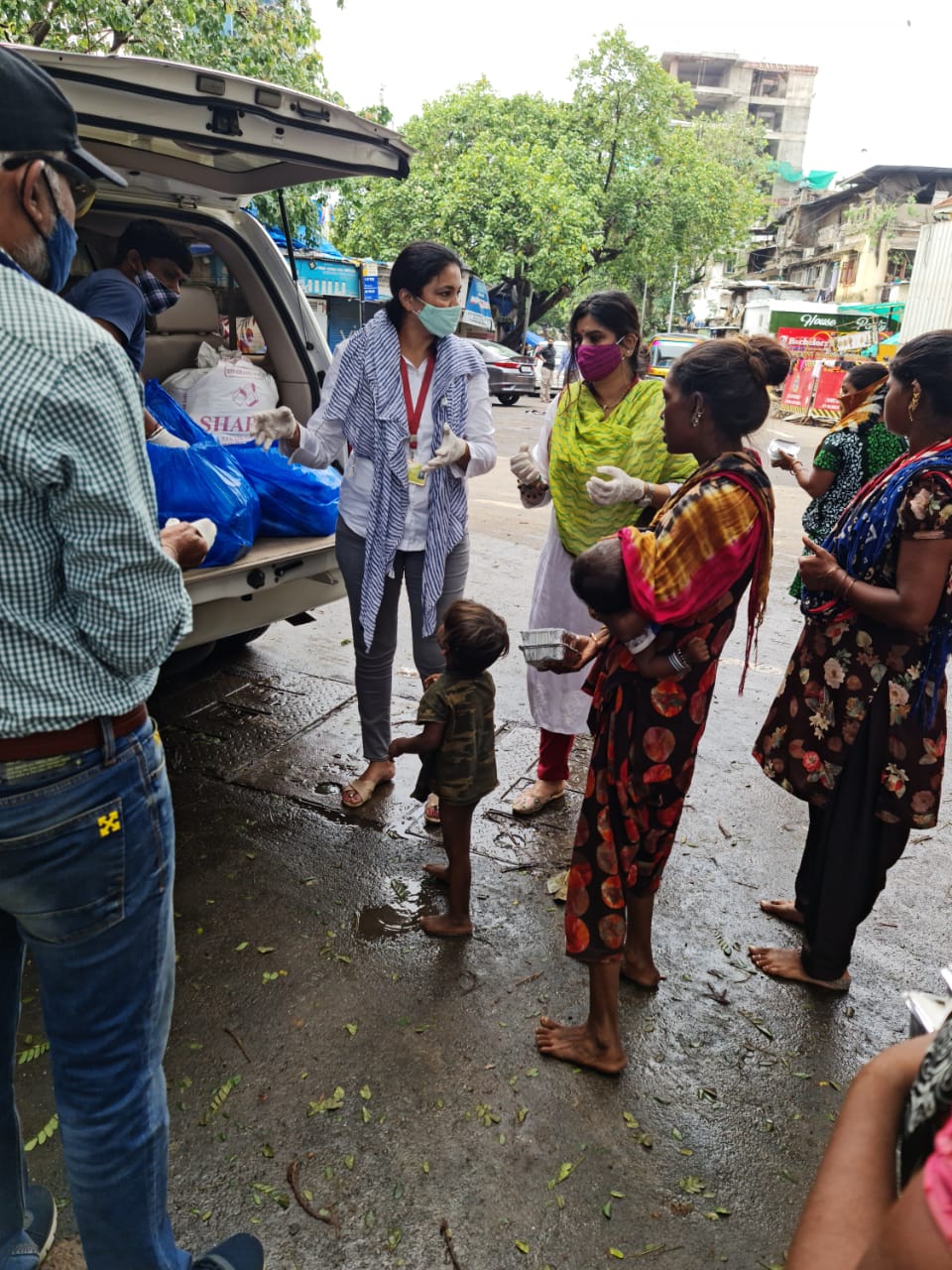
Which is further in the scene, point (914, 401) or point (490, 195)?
point (490, 195)

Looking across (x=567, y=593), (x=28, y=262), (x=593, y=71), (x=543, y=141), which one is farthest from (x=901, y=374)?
(x=593, y=71)

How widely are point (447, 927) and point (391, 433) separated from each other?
1.65m

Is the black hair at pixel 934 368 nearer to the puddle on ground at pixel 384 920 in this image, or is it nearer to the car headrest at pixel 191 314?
the puddle on ground at pixel 384 920

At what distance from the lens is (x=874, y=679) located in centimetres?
230

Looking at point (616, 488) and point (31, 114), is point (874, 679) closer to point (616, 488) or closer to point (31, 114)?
point (616, 488)

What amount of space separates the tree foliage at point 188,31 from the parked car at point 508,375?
10026 mm

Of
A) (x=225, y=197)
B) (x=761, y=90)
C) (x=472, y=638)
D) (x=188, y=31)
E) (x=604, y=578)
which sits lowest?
(x=472, y=638)

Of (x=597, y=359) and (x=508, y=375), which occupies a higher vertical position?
(x=597, y=359)

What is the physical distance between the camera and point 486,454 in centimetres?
319

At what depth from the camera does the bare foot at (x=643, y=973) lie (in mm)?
2521

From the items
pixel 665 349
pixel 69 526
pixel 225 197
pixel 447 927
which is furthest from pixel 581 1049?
pixel 665 349

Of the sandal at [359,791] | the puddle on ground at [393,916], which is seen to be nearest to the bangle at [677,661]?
the puddle on ground at [393,916]

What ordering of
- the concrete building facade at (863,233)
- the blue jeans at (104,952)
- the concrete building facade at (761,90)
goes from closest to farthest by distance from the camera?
1. the blue jeans at (104,952)
2. the concrete building facade at (863,233)
3. the concrete building facade at (761,90)

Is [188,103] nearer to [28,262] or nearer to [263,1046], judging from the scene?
[28,262]
